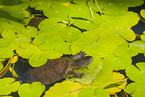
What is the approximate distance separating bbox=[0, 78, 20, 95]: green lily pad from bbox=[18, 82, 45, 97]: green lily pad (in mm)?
42

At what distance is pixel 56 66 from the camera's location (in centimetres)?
131

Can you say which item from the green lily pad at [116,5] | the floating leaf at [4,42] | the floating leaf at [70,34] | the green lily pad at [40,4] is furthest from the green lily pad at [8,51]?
the green lily pad at [116,5]

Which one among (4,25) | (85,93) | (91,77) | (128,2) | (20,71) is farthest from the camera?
(128,2)

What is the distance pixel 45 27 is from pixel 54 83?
605mm

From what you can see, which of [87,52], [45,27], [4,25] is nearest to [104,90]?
[87,52]

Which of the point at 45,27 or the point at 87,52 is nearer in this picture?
the point at 87,52

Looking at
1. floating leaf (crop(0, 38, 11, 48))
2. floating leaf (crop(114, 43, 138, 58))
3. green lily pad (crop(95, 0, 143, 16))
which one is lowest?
floating leaf (crop(0, 38, 11, 48))

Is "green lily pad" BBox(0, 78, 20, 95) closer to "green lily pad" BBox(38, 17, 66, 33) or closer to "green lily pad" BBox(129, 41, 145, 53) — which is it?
"green lily pad" BBox(38, 17, 66, 33)

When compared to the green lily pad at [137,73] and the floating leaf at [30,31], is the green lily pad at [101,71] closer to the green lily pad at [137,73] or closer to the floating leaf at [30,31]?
the green lily pad at [137,73]

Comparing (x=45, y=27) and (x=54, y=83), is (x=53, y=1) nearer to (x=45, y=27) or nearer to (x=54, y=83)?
(x=45, y=27)

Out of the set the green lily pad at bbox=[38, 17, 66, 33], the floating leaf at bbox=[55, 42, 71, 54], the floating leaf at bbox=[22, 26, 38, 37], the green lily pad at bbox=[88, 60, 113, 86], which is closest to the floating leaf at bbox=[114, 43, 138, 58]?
the green lily pad at bbox=[88, 60, 113, 86]

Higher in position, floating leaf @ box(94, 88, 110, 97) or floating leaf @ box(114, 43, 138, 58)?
floating leaf @ box(114, 43, 138, 58)

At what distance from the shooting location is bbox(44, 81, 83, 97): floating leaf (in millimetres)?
1092

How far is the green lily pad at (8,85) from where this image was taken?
1.11 metres
